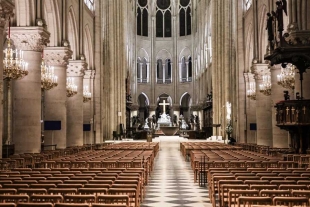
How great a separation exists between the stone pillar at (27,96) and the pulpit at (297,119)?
41.2 feet

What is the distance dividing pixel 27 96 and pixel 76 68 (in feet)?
41.9

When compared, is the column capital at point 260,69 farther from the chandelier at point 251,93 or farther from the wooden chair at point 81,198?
the wooden chair at point 81,198

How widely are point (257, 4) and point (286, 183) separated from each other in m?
28.3

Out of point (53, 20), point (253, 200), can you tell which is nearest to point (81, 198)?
point (253, 200)

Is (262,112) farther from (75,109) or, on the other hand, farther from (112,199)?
(112,199)

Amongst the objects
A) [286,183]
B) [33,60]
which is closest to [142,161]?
[286,183]

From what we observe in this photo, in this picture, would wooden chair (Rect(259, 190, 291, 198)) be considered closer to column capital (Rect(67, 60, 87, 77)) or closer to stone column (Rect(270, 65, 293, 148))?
stone column (Rect(270, 65, 293, 148))

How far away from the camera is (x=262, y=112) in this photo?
35.8m

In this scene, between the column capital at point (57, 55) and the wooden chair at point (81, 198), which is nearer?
the wooden chair at point (81, 198)

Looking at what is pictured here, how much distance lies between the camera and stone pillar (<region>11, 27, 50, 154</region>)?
2481 centimetres

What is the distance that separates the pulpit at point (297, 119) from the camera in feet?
65.8

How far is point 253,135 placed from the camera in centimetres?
4066

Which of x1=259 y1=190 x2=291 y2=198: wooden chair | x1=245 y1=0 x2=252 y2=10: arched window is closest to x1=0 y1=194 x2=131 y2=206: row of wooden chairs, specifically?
x1=259 y1=190 x2=291 y2=198: wooden chair

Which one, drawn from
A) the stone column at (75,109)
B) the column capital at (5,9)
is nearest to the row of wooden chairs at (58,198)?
the column capital at (5,9)
